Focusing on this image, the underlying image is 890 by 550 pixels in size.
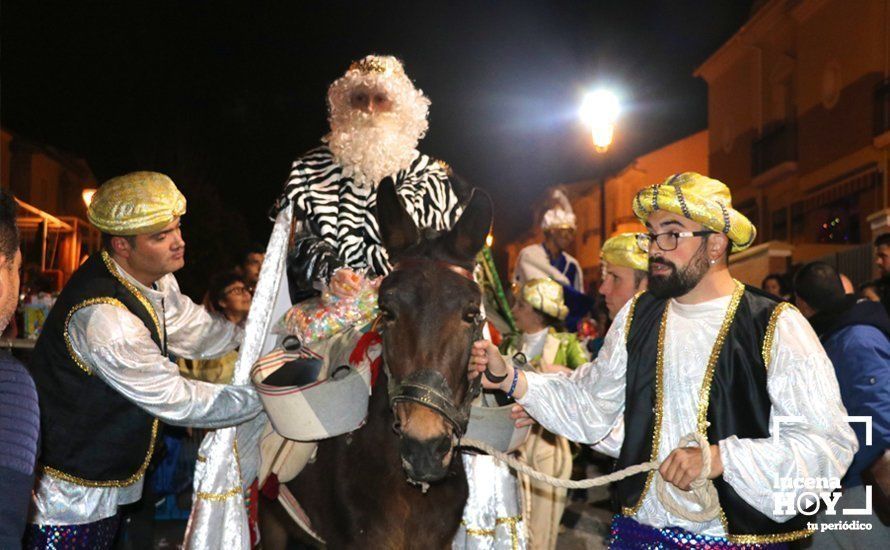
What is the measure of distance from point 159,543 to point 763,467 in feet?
24.4

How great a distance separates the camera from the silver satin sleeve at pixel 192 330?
6.12 metres

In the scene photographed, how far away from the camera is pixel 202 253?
31938 mm

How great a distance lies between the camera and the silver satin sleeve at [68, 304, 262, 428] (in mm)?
4680

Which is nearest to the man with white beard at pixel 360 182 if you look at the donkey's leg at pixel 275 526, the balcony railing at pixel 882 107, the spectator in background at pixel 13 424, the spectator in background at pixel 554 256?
the donkey's leg at pixel 275 526

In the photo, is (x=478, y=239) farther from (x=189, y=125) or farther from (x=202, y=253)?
(x=189, y=125)

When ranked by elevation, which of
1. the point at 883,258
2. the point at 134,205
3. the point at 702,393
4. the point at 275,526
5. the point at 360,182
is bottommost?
the point at 275,526

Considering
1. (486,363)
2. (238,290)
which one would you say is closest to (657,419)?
(486,363)

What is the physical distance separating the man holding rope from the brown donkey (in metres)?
0.28

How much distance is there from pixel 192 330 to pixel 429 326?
272 cm

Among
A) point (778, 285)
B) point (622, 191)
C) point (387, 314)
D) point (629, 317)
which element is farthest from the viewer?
point (622, 191)

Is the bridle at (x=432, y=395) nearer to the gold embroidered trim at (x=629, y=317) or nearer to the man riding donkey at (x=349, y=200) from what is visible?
the gold embroidered trim at (x=629, y=317)

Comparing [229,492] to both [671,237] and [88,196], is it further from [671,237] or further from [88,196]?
[88,196]

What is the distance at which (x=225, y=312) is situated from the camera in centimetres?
946

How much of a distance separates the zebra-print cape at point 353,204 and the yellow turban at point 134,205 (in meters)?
1.32
